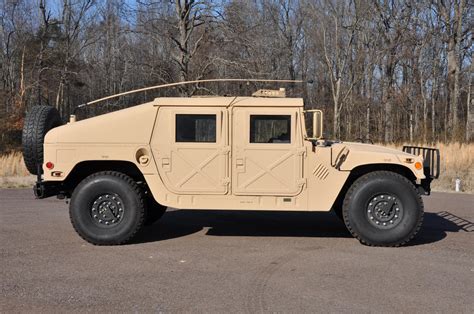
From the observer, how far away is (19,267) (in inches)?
231

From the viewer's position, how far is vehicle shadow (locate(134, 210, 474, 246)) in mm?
7781

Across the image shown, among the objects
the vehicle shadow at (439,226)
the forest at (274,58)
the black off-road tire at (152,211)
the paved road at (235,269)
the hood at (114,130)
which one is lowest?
the paved road at (235,269)

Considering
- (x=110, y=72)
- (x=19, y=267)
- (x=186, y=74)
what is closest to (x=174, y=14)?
(x=186, y=74)

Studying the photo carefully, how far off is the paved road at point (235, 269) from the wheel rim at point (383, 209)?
397 mm

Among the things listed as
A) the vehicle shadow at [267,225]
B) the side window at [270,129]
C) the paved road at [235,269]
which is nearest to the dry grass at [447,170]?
the vehicle shadow at [267,225]

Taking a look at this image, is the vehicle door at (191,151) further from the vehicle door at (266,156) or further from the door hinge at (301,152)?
the door hinge at (301,152)

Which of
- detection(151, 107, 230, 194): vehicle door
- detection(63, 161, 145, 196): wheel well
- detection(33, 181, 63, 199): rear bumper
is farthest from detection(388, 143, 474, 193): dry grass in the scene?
detection(33, 181, 63, 199): rear bumper

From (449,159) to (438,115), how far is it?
24.4 meters

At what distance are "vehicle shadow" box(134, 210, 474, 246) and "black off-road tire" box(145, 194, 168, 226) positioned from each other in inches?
4.2

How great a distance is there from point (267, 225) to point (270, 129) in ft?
6.90

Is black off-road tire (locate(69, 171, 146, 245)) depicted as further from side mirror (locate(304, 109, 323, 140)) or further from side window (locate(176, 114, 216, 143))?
side mirror (locate(304, 109, 323, 140))

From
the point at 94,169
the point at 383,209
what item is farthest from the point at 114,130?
the point at 383,209

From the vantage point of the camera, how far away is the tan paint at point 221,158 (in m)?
6.99

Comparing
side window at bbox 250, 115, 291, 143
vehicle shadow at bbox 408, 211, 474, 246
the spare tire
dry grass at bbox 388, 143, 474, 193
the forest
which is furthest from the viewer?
the forest
